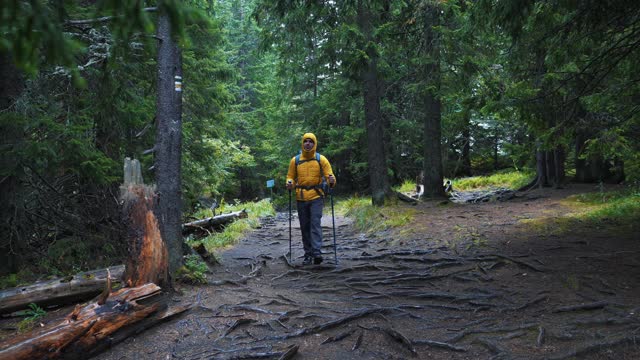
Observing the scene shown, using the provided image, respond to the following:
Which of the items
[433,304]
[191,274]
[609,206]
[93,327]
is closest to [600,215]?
[609,206]

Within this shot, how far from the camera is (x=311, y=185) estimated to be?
335 inches

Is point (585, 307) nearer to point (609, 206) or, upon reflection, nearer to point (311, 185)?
point (311, 185)

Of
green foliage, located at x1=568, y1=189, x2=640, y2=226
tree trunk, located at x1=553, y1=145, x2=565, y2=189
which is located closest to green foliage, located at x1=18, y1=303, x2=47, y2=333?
green foliage, located at x1=568, y1=189, x2=640, y2=226

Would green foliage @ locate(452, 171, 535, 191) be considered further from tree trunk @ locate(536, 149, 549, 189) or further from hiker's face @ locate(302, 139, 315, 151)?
hiker's face @ locate(302, 139, 315, 151)

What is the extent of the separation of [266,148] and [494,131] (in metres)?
15.9

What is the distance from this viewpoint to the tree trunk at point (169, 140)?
6.84 metres

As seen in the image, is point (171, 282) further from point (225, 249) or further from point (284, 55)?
point (284, 55)

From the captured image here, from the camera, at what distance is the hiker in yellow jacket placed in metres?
8.46

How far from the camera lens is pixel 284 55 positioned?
612 inches

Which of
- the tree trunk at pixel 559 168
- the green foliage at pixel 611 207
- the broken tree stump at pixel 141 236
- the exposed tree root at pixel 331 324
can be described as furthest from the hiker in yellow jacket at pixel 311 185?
the tree trunk at pixel 559 168

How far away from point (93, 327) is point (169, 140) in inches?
129

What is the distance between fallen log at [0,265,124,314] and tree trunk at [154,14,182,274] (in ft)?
3.88

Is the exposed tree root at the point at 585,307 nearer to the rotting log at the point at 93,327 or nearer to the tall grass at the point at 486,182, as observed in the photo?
the rotting log at the point at 93,327

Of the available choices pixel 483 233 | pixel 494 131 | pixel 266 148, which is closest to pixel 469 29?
pixel 483 233
